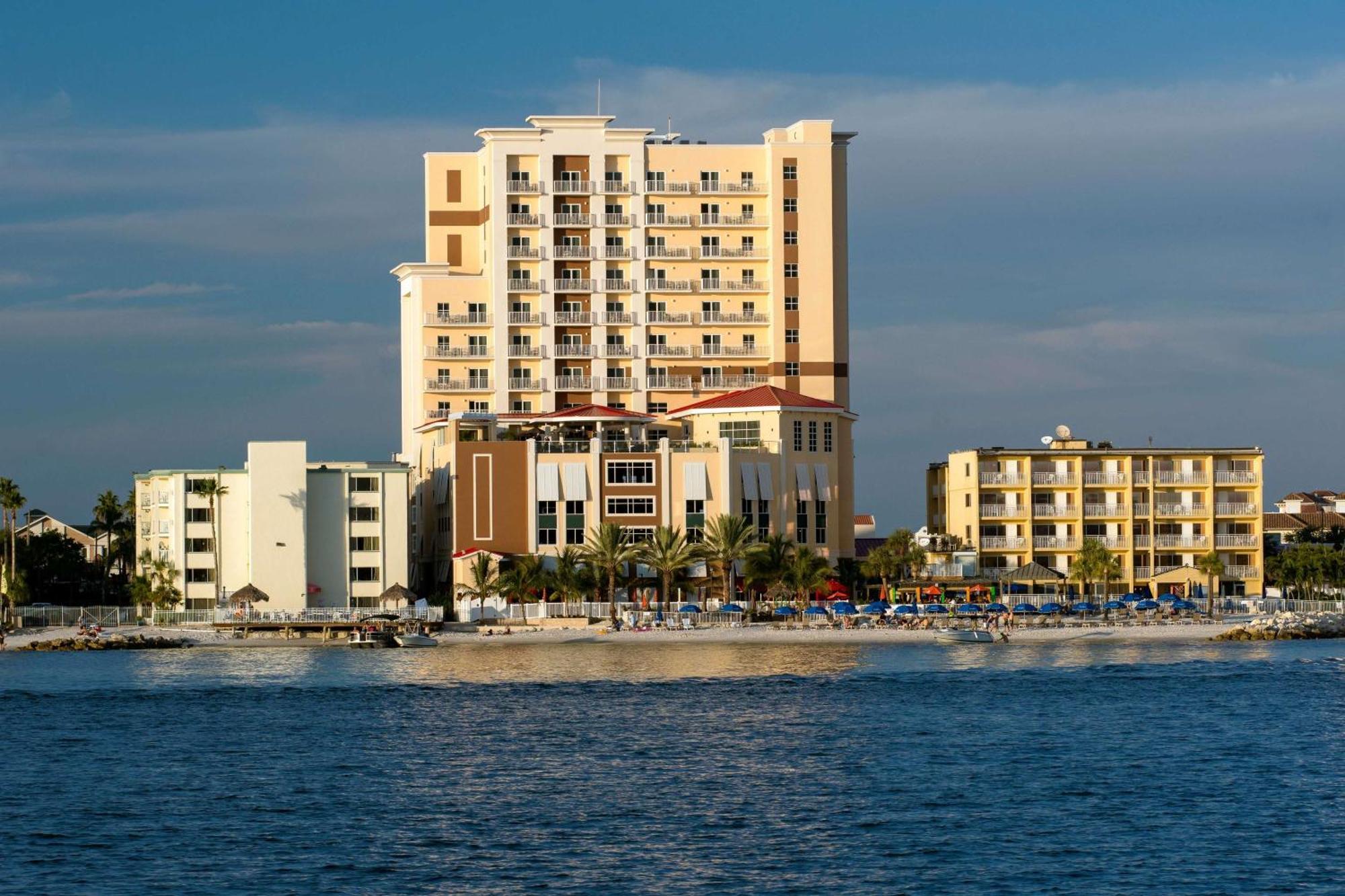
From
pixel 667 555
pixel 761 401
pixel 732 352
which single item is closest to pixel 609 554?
pixel 667 555

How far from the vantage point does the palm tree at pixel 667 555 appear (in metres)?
129

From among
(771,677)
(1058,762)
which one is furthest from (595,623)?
(1058,762)

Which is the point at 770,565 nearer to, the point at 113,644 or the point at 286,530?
the point at 286,530

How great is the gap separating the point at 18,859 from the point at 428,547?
3933 inches

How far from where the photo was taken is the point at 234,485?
13288cm

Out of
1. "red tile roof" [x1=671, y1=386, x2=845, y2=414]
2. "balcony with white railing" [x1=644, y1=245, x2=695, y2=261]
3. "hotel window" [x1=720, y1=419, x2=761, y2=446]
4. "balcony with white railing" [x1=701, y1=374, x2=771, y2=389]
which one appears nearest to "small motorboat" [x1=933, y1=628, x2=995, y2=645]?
"hotel window" [x1=720, y1=419, x2=761, y2=446]

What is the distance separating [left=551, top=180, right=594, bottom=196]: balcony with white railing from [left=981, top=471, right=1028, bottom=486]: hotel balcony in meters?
38.9

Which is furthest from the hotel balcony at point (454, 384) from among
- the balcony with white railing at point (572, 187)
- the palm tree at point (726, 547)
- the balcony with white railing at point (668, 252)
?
the palm tree at point (726, 547)

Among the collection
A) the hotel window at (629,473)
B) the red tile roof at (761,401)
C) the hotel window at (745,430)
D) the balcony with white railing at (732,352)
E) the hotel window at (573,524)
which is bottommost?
the hotel window at (573,524)

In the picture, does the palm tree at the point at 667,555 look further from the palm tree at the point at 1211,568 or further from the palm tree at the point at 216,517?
the palm tree at the point at 1211,568

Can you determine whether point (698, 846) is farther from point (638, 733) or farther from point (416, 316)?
point (416, 316)

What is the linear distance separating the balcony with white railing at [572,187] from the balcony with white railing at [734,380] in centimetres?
1775

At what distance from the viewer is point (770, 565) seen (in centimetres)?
13100

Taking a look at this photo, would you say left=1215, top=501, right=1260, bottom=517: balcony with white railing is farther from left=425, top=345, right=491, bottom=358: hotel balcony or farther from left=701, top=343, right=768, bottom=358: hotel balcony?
left=425, top=345, right=491, bottom=358: hotel balcony
